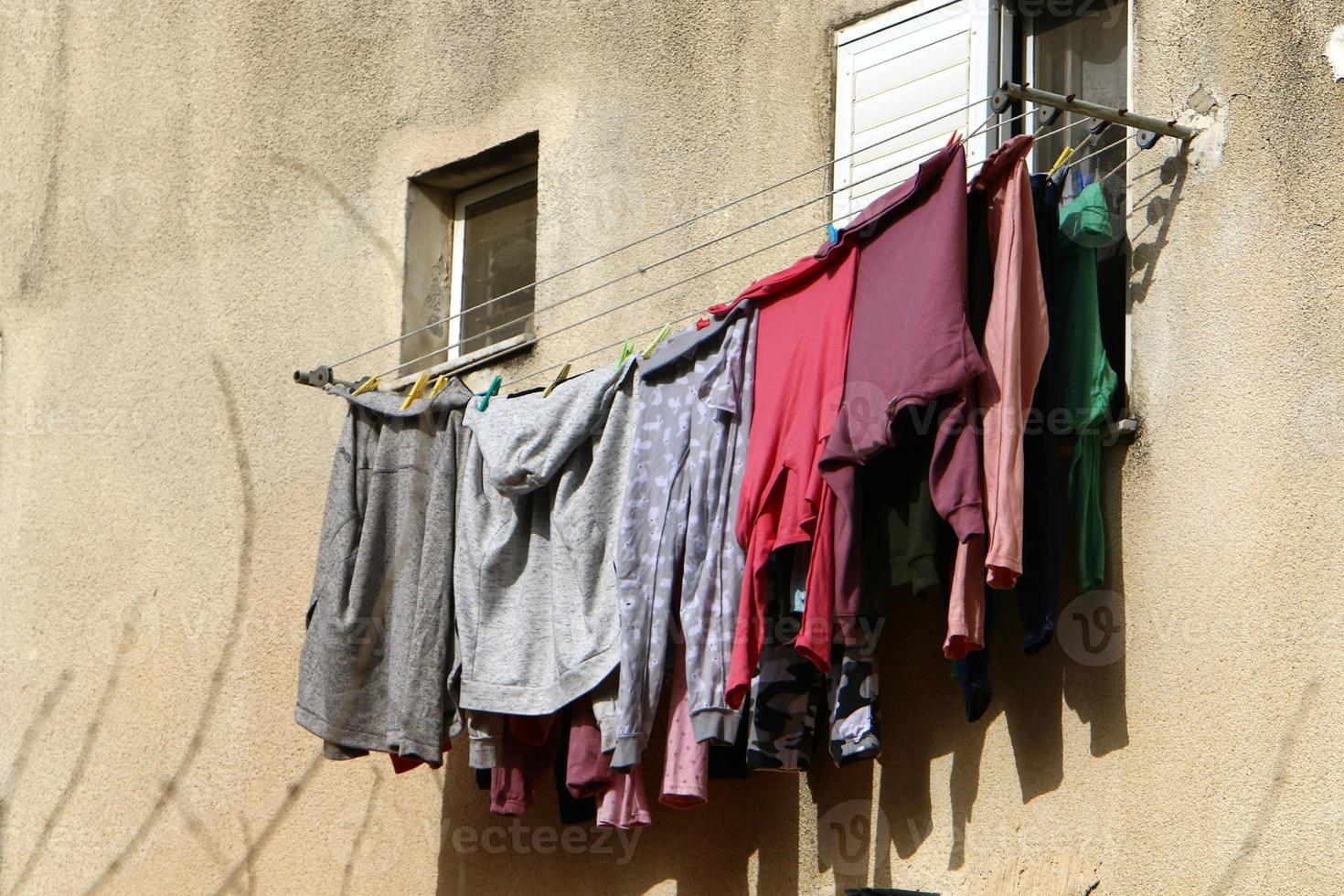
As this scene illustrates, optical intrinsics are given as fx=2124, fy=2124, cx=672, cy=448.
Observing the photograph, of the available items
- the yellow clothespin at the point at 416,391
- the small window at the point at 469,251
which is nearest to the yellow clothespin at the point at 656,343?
the yellow clothespin at the point at 416,391

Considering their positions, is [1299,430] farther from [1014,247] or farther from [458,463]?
[458,463]

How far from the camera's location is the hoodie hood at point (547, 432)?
5965mm

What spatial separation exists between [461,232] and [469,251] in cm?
8

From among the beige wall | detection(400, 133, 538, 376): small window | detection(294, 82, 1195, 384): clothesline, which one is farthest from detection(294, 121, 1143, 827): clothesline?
detection(400, 133, 538, 376): small window

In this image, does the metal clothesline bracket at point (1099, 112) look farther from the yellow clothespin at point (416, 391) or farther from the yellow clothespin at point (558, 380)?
the yellow clothespin at point (416, 391)

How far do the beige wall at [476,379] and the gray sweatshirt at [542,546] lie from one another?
25.4 inches

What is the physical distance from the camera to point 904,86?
6.27 m

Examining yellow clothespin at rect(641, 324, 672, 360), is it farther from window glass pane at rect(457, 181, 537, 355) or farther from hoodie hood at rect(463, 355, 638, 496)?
window glass pane at rect(457, 181, 537, 355)

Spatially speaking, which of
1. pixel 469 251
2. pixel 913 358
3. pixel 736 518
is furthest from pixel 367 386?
pixel 913 358

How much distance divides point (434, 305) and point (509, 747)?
85.5 inches

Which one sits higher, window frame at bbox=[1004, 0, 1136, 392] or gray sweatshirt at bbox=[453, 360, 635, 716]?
window frame at bbox=[1004, 0, 1136, 392]

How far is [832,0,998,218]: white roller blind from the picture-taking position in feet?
20.1

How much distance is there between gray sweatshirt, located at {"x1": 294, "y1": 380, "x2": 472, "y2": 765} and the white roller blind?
1386 millimetres

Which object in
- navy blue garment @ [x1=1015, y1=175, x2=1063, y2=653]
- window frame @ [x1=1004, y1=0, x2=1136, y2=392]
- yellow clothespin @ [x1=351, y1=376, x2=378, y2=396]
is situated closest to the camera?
navy blue garment @ [x1=1015, y1=175, x2=1063, y2=653]
